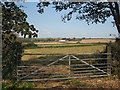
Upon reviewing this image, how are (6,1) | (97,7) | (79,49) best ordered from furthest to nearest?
(97,7)
(79,49)
(6,1)

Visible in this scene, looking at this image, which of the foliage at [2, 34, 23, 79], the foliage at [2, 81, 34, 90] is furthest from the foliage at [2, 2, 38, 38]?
the foliage at [2, 81, 34, 90]

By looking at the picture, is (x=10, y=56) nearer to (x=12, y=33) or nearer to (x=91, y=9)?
(x=12, y=33)

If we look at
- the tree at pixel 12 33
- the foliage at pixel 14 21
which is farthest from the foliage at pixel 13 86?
the foliage at pixel 14 21

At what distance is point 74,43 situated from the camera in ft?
23.0

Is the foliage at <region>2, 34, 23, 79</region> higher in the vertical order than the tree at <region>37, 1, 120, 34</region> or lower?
lower

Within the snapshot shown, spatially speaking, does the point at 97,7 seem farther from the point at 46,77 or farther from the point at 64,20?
the point at 46,77

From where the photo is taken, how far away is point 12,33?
4.71 m

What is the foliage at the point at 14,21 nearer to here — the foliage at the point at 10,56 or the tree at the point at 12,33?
the tree at the point at 12,33

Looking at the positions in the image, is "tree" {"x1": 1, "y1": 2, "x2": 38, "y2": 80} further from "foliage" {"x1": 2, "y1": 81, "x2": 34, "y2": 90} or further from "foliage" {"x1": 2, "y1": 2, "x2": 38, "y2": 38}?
"foliage" {"x1": 2, "y1": 81, "x2": 34, "y2": 90}

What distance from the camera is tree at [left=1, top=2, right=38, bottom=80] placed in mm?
4469

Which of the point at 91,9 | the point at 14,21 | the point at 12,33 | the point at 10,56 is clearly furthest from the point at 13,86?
the point at 91,9

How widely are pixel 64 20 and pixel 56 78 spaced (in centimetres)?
511

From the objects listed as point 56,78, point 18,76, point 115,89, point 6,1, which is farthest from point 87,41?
point 6,1

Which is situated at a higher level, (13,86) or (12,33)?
(12,33)
